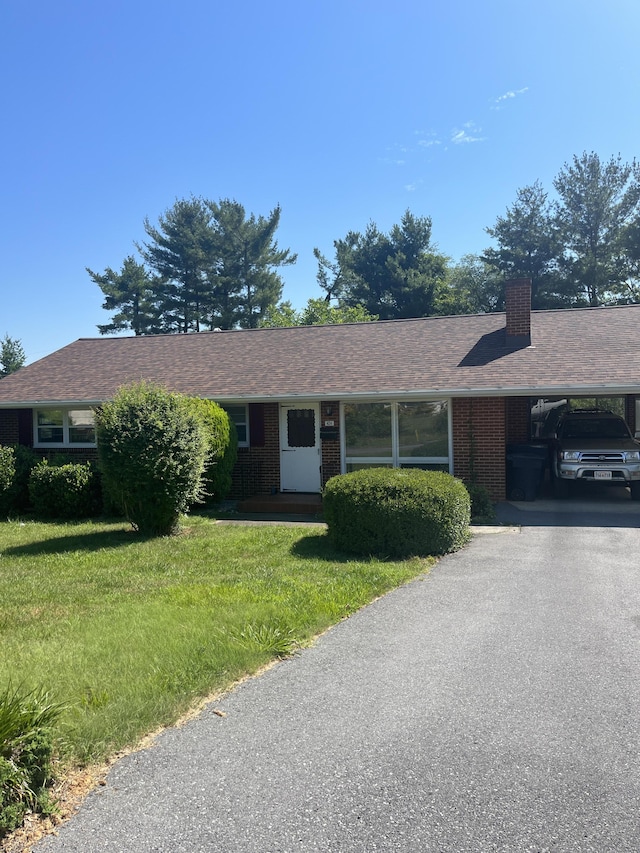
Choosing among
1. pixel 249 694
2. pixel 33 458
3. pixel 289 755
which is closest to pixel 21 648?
pixel 249 694

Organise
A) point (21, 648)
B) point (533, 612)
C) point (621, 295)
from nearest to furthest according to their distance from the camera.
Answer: point (21, 648) → point (533, 612) → point (621, 295)

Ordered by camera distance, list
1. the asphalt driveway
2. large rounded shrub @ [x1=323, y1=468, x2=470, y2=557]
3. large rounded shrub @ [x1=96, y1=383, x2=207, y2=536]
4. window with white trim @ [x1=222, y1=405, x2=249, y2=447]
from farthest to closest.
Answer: window with white trim @ [x1=222, y1=405, x2=249, y2=447] < large rounded shrub @ [x1=96, y1=383, x2=207, y2=536] < large rounded shrub @ [x1=323, y1=468, x2=470, y2=557] < the asphalt driveway

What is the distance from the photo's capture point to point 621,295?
35438 millimetres

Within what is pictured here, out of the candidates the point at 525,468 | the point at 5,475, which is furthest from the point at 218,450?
the point at 525,468

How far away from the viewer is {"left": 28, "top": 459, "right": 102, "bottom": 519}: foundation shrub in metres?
12.9

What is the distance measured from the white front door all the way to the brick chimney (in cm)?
490

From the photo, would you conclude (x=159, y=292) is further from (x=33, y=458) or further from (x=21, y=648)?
(x=21, y=648)

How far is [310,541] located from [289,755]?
6352mm

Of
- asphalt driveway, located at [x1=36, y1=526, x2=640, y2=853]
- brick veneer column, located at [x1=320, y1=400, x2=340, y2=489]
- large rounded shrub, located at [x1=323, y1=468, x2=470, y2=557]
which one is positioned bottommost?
asphalt driveway, located at [x1=36, y1=526, x2=640, y2=853]

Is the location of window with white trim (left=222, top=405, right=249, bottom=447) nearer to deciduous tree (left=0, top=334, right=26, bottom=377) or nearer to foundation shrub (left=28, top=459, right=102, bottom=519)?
foundation shrub (left=28, top=459, right=102, bottom=519)

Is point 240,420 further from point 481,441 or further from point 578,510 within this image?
point 578,510

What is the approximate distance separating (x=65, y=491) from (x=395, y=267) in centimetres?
3148

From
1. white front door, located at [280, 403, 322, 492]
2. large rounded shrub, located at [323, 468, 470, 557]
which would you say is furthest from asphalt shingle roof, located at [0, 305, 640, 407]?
large rounded shrub, located at [323, 468, 470, 557]

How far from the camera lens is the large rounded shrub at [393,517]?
8.84m
